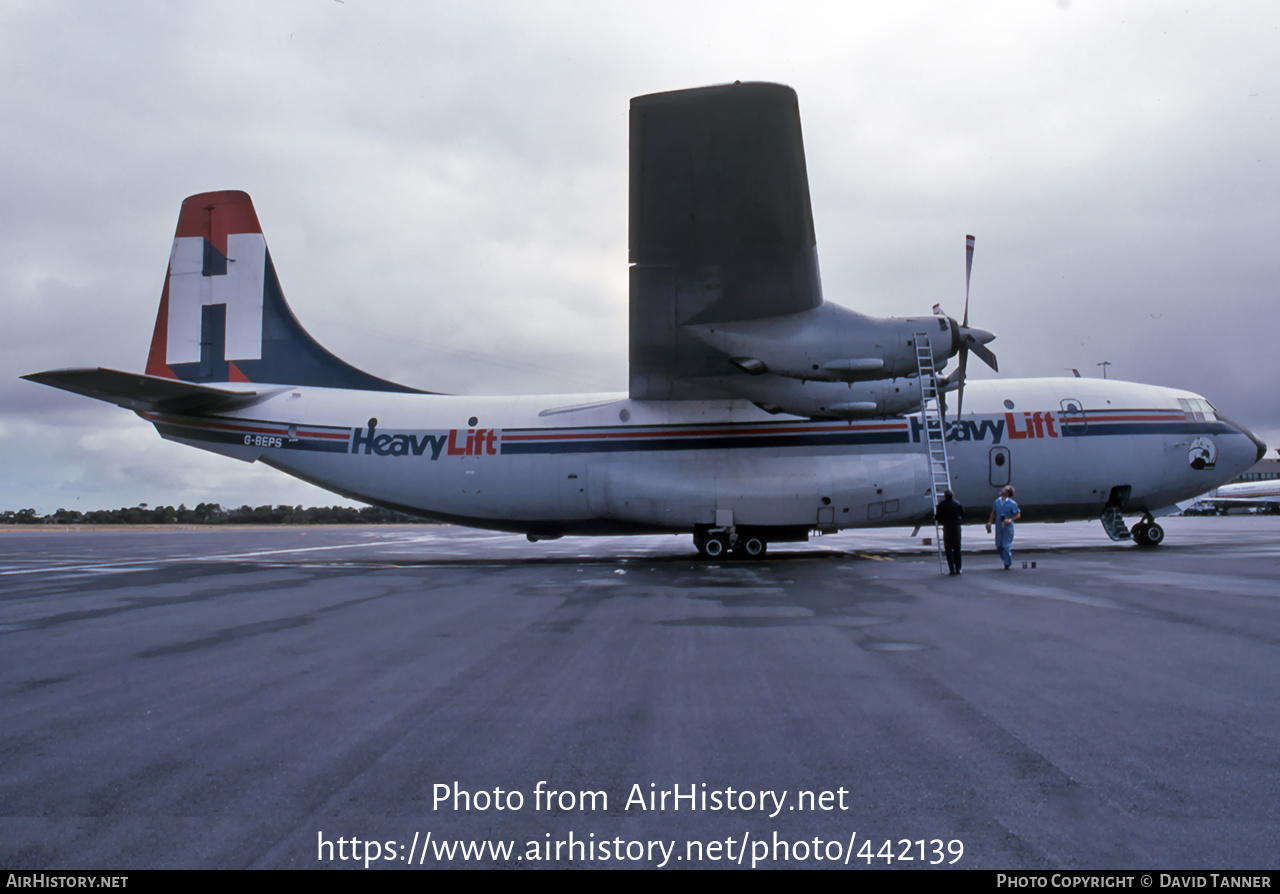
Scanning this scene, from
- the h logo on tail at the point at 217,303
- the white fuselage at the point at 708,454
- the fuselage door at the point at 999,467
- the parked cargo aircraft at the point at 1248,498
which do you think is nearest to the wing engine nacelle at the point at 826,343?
the white fuselage at the point at 708,454

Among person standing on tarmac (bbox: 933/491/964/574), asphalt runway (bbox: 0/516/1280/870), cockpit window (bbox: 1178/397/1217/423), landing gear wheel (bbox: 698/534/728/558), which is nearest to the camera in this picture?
asphalt runway (bbox: 0/516/1280/870)

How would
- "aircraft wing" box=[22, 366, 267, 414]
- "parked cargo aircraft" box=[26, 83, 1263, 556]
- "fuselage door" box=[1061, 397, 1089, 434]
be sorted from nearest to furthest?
"aircraft wing" box=[22, 366, 267, 414], "parked cargo aircraft" box=[26, 83, 1263, 556], "fuselage door" box=[1061, 397, 1089, 434]

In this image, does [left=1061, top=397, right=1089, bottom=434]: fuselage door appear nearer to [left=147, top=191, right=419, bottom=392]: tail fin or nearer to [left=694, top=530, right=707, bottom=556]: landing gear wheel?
[left=694, top=530, right=707, bottom=556]: landing gear wheel

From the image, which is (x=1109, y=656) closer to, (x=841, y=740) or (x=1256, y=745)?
(x=1256, y=745)

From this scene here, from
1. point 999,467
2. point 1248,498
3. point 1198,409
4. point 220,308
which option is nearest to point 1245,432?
point 1198,409

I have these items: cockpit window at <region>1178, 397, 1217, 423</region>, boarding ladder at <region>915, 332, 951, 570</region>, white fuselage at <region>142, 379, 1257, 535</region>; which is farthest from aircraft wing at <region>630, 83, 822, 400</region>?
cockpit window at <region>1178, 397, 1217, 423</region>

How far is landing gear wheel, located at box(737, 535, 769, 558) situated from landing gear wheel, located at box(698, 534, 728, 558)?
49cm

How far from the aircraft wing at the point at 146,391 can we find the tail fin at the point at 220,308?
1.06 meters

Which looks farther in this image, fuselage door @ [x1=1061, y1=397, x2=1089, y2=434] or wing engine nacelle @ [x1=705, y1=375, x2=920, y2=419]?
fuselage door @ [x1=1061, y1=397, x2=1089, y2=434]

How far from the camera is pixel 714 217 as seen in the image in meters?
10.9

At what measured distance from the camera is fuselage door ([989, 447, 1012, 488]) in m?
16.8

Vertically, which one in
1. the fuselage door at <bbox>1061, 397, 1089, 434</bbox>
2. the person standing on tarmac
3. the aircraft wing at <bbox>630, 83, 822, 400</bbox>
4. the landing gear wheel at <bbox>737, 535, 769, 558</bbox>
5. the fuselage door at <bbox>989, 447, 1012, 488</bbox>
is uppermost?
the aircraft wing at <bbox>630, 83, 822, 400</bbox>

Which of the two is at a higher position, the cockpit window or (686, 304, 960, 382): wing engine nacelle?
(686, 304, 960, 382): wing engine nacelle
